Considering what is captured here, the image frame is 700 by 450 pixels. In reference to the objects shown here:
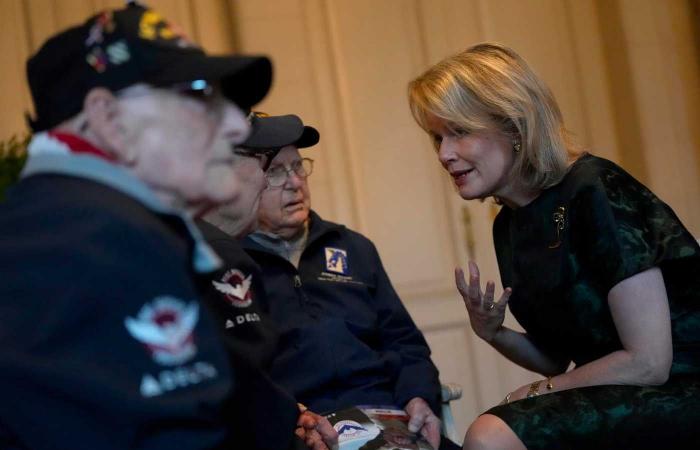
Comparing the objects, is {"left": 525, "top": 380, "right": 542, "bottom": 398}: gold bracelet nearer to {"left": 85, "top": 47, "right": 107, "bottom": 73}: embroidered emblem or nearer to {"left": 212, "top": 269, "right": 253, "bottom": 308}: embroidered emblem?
{"left": 212, "top": 269, "right": 253, "bottom": 308}: embroidered emblem

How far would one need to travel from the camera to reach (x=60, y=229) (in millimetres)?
1139

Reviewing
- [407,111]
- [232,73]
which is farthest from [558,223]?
[407,111]

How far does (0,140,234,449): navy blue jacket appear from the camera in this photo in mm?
1089

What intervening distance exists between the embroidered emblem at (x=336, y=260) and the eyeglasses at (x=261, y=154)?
1.01ft

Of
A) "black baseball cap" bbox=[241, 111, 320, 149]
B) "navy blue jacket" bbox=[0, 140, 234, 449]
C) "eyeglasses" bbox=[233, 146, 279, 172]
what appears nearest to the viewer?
"navy blue jacket" bbox=[0, 140, 234, 449]

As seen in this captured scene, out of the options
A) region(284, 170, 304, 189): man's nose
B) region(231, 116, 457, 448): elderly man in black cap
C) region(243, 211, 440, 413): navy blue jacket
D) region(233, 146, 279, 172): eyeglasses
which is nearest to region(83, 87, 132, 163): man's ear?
region(233, 146, 279, 172): eyeglasses

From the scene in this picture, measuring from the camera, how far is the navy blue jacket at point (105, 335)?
109 cm

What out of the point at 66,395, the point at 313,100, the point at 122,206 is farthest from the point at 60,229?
the point at 313,100

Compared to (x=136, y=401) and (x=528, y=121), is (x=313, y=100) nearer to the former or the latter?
(x=528, y=121)

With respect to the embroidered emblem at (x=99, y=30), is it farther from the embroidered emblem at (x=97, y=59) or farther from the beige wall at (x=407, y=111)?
the beige wall at (x=407, y=111)

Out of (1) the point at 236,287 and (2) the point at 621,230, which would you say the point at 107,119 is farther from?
(2) the point at 621,230

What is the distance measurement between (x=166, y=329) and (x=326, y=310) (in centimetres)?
151

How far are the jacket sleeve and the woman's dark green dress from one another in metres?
0.39

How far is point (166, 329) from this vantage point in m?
1.10
